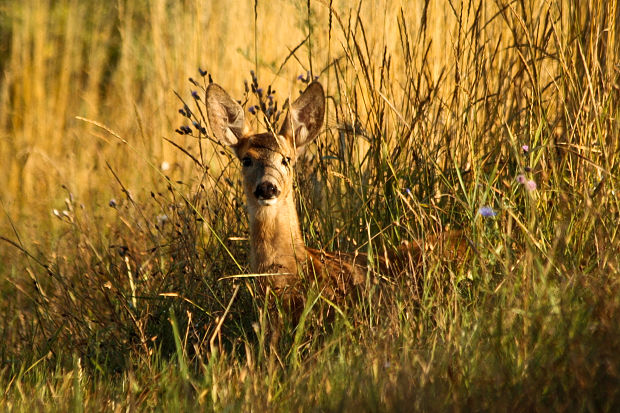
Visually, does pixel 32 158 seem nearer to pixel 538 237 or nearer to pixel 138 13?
pixel 138 13

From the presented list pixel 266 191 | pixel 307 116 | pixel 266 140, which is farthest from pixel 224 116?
pixel 266 191

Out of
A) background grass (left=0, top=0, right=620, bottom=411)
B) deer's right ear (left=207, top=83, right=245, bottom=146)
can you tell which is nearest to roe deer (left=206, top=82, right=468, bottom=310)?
deer's right ear (left=207, top=83, right=245, bottom=146)

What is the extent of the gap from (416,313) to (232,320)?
2.89ft

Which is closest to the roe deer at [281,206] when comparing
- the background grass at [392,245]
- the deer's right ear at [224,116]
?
the deer's right ear at [224,116]

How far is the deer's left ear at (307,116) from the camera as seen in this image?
4.18 m

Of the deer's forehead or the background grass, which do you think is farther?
the deer's forehead

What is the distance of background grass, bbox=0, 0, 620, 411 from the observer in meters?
2.67

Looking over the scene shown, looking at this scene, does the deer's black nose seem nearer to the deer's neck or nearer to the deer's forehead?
the deer's neck

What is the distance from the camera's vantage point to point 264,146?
14.4ft

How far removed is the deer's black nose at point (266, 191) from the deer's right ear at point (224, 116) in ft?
1.47

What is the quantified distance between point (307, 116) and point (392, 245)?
821 millimetres

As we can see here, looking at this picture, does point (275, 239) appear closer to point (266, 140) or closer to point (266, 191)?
point (266, 191)

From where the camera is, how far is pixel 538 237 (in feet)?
11.7

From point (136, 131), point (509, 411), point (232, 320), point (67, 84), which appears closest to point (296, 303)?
point (232, 320)
